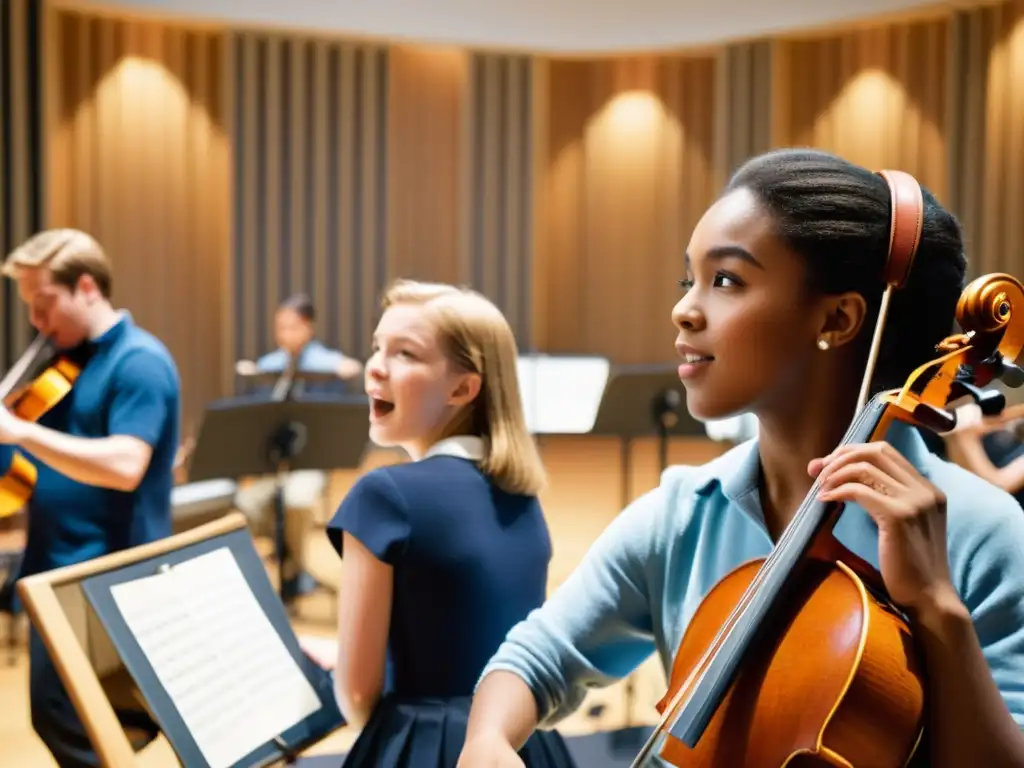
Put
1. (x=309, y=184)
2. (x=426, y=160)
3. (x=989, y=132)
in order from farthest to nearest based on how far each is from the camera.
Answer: (x=426, y=160)
(x=309, y=184)
(x=989, y=132)

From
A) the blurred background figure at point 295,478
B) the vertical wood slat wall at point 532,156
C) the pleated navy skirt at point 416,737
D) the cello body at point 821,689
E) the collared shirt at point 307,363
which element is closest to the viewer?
the cello body at point 821,689

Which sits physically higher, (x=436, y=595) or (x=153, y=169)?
(x=153, y=169)

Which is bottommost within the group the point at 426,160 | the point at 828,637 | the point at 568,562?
the point at 568,562

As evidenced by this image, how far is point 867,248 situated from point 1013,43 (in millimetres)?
7227

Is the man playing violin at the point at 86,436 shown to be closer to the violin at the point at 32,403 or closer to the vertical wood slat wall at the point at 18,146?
the violin at the point at 32,403

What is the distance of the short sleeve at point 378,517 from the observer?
5.09 ft

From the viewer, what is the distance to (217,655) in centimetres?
136

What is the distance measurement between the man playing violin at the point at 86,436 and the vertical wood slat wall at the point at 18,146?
14.4 ft

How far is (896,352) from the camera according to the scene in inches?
38.2

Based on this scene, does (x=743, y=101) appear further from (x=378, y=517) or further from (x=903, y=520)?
(x=903, y=520)

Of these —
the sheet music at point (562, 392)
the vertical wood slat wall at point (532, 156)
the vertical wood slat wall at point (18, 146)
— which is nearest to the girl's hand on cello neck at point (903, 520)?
the sheet music at point (562, 392)

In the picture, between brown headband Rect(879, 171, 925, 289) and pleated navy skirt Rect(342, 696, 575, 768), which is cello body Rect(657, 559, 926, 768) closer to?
brown headband Rect(879, 171, 925, 289)

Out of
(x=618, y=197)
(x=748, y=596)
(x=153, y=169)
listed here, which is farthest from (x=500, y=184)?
(x=748, y=596)

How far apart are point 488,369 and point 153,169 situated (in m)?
6.82
